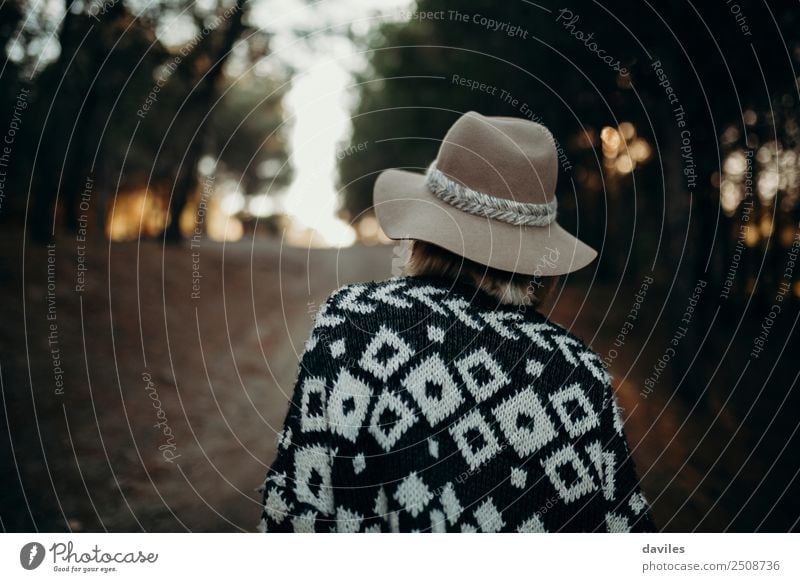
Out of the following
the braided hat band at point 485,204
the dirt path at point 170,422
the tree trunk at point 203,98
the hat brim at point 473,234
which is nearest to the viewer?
the hat brim at point 473,234

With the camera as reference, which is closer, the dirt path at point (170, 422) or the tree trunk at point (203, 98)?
the dirt path at point (170, 422)

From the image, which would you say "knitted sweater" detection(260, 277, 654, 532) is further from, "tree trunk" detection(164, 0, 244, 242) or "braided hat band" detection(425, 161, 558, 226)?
"tree trunk" detection(164, 0, 244, 242)

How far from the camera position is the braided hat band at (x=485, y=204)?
5.73 ft

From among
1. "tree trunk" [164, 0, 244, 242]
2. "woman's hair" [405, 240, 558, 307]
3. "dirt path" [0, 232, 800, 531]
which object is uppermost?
"tree trunk" [164, 0, 244, 242]

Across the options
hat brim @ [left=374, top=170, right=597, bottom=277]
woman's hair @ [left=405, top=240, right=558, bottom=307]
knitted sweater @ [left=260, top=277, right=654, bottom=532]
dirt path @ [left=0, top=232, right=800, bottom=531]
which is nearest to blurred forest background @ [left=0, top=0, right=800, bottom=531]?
dirt path @ [left=0, top=232, right=800, bottom=531]

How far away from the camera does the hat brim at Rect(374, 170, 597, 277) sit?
164cm

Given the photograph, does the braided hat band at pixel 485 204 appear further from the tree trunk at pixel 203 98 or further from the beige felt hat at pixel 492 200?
the tree trunk at pixel 203 98

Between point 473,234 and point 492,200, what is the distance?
0.15m

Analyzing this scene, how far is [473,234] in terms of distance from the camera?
1.69 m

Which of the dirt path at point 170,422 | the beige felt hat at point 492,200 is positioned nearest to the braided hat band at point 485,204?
the beige felt hat at point 492,200

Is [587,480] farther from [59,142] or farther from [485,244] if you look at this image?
[59,142]

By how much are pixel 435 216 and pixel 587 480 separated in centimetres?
91

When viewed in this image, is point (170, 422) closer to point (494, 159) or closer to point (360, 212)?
point (360, 212)

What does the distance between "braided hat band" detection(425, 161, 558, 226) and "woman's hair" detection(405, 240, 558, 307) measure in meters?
0.18
